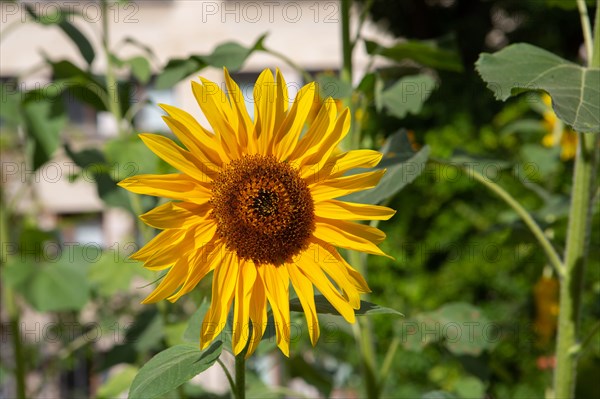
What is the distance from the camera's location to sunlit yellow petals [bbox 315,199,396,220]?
0.90 metres

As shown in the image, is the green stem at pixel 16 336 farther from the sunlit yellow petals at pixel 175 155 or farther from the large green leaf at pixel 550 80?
the large green leaf at pixel 550 80

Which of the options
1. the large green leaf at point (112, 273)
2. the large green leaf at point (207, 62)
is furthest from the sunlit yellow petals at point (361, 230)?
the large green leaf at point (112, 273)

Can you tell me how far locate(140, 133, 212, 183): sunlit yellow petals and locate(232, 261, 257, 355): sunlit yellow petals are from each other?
0.12 metres

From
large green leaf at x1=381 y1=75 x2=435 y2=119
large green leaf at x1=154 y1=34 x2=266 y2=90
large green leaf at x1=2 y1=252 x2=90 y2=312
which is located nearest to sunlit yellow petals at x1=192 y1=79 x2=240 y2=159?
large green leaf at x1=154 y1=34 x2=266 y2=90

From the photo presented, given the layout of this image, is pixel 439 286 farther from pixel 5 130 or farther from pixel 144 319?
pixel 5 130

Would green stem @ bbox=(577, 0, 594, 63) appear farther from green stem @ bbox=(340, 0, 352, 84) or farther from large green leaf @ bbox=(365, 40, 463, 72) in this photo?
green stem @ bbox=(340, 0, 352, 84)

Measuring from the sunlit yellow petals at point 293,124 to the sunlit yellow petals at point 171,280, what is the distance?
181 millimetres

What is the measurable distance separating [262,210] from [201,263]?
99mm

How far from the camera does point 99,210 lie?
23.5ft

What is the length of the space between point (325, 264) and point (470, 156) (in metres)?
0.60

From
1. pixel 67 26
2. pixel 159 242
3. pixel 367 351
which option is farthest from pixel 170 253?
pixel 67 26

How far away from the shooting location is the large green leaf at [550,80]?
88cm

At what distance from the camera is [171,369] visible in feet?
2.73

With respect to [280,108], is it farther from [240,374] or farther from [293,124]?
[240,374]
